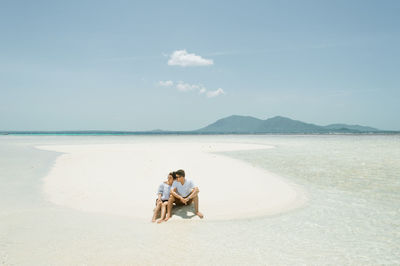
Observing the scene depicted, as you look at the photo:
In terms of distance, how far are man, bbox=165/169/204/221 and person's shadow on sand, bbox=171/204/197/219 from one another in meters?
0.18

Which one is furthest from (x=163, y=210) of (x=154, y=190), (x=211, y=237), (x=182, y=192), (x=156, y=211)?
(x=154, y=190)

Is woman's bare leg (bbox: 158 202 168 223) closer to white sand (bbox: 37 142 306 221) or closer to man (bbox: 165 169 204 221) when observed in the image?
man (bbox: 165 169 204 221)

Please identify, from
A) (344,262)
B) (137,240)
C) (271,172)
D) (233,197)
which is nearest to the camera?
(344,262)

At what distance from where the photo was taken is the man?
7857 millimetres

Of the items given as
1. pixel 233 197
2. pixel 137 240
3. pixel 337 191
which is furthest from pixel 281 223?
pixel 337 191

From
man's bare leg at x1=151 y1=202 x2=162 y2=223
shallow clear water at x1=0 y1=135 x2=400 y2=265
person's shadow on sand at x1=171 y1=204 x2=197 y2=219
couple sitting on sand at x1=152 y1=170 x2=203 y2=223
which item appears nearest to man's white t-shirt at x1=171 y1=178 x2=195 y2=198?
couple sitting on sand at x1=152 y1=170 x2=203 y2=223

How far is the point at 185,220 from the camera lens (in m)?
7.61

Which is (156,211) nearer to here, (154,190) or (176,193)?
(176,193)

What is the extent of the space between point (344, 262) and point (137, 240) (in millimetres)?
4273

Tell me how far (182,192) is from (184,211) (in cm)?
62

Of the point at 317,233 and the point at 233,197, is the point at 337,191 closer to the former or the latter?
the point at 233,197

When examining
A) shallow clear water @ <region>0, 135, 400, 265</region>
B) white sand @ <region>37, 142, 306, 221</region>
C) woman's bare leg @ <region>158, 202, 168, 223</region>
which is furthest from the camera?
white sand @ <region>37, 142, 306, 221</region>

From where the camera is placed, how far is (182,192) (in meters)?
8.17

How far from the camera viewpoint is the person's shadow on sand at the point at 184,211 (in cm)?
799
